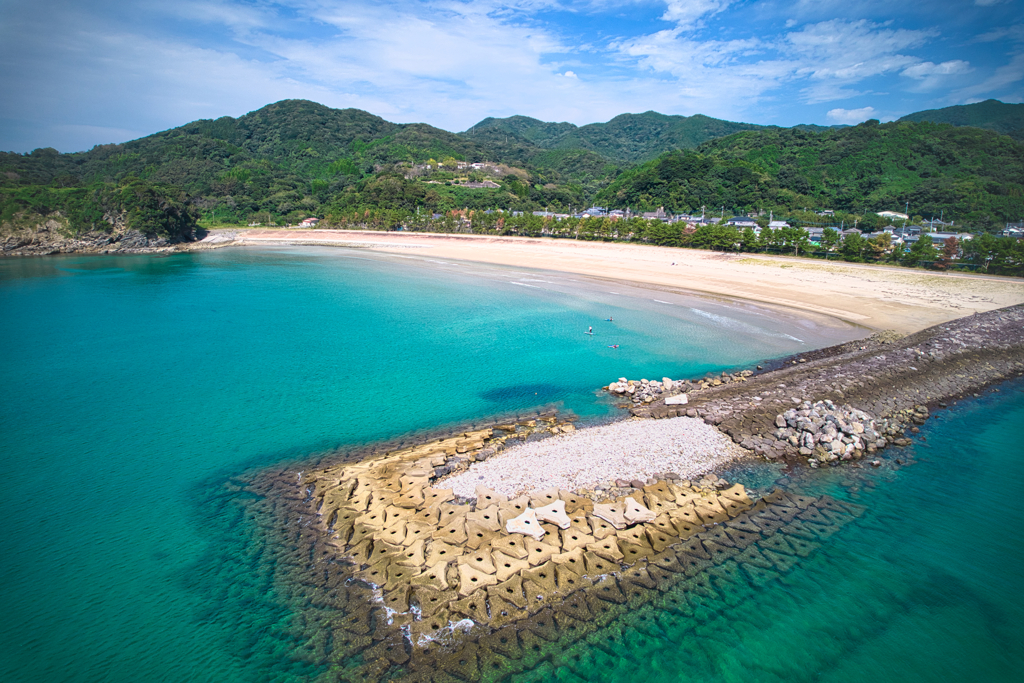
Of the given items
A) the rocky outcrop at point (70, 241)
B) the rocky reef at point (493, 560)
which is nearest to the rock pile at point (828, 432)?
the rocky reef at point (493, 560)

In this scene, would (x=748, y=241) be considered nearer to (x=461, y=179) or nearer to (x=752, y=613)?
(x=752, y=613)

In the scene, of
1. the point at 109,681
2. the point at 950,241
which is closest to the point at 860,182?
the point at 950,241

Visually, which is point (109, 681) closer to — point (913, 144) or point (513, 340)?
point (513, 340)

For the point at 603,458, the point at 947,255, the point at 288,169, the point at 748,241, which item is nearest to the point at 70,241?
the point at 288,169

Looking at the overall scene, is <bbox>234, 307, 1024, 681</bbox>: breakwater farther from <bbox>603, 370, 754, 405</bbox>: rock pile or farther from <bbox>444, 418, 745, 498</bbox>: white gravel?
<bbox>603, 370, 754, 405</bbox>: rock pile

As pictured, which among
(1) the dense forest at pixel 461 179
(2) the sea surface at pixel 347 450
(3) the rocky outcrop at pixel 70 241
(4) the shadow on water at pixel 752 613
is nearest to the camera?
(4) the shadow on water at pixel 752 613

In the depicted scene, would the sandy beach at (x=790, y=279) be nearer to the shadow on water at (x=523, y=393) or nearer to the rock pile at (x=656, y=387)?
the rock pile at (x=656, y=387)
